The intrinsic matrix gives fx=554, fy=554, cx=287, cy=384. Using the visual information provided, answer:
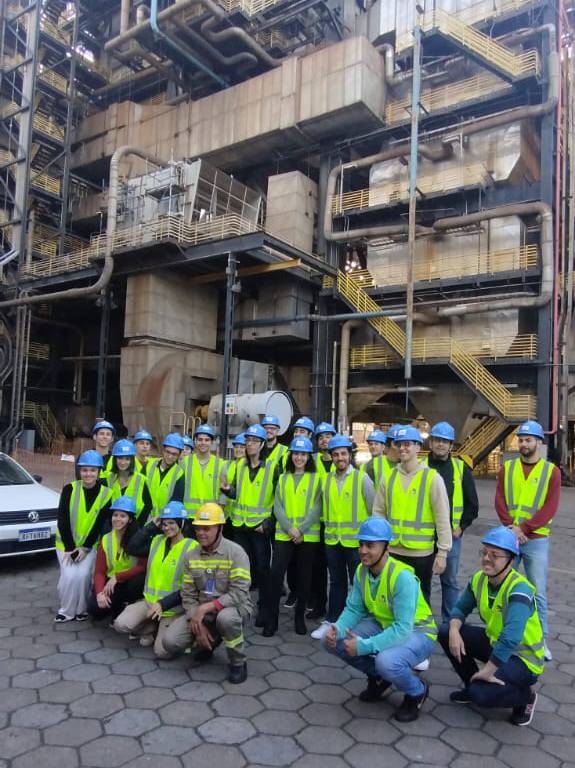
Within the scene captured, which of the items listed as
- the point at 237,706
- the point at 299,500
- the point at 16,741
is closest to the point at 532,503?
the point at 299,500

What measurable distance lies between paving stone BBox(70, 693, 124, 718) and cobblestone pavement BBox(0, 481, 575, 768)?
0.04 feet

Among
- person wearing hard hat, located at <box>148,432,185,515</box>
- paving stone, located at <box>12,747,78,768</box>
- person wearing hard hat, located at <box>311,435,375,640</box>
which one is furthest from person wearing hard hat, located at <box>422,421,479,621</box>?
paving stone, located at <box>12,747,78,768</box>

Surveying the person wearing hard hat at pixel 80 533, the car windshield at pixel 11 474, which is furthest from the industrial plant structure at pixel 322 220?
the person wearing hard hat at pixel 80 533

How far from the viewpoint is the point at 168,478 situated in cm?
574

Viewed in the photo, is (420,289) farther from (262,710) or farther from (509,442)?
(262,710)

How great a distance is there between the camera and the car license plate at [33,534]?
21.4 feet

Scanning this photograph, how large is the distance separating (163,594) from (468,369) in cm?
1573

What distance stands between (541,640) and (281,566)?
2.30 m

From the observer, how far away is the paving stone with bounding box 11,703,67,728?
130 inches

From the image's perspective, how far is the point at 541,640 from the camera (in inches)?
132

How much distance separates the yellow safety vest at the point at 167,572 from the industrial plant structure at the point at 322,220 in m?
13.6

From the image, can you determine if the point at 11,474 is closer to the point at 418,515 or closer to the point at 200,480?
the point at 200,480

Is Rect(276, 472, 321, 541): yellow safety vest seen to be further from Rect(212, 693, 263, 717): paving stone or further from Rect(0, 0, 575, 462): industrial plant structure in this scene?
Rect(0, 0, 575, 462): industrial plant structure

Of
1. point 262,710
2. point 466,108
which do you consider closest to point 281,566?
point 262,710
